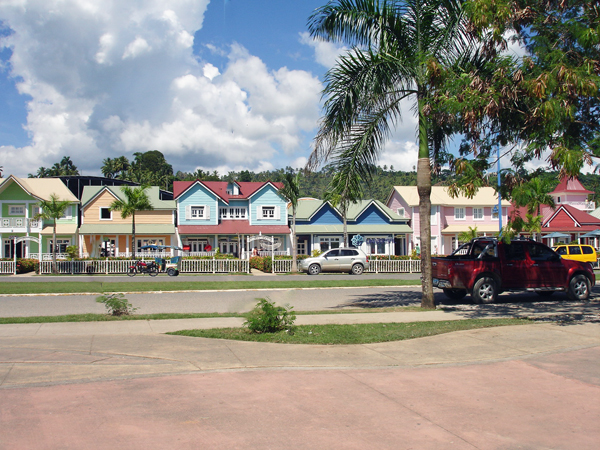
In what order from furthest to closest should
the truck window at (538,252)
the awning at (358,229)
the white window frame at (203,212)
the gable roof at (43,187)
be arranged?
1. the awning at (358,229)
2. the white window frame at (203,212)
3. the gable roof at (43,187)
4. the truck window at (538,252)

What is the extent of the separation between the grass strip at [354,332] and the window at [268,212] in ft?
122

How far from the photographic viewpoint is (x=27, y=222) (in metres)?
42.7

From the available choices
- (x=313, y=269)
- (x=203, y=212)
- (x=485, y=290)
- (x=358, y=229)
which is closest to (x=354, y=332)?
(x=485, y=290)

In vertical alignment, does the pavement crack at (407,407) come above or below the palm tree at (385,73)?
below

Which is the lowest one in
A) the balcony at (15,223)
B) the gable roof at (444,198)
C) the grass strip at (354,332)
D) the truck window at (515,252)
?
the grass strip at (354,332)

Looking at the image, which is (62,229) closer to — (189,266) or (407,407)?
(189,266)

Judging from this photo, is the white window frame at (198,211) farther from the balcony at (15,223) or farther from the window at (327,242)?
the balcony at (15,223)

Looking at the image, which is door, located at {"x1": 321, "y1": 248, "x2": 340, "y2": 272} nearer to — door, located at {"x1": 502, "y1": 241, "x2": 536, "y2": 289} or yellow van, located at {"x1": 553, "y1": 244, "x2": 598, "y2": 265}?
yellow van, located at {"x1": 553, "y1": 244, "x2": 598, "y2": 265}

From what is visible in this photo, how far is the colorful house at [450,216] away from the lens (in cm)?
5019


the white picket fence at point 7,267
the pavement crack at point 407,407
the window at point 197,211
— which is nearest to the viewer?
the pavement crack at point 407,407

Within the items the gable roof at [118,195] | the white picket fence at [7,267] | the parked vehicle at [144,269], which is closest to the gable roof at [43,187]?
the gable roof at [118,195]

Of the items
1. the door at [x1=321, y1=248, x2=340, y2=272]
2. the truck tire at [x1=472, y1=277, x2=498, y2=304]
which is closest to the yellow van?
the door at [x1=321, y1=248, x2=340, y2=272]

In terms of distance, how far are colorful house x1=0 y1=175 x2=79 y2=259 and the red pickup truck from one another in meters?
37.3

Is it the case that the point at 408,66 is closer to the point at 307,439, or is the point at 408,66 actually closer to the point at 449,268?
the point at 449,268
